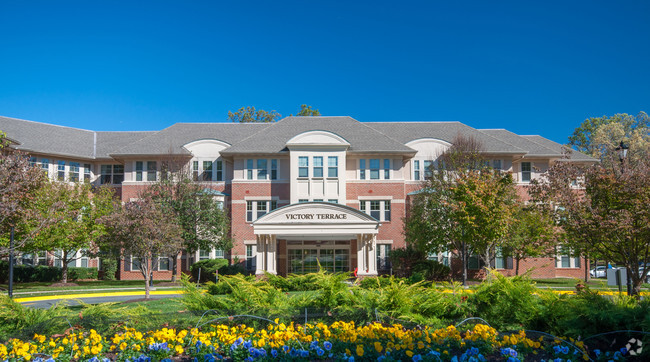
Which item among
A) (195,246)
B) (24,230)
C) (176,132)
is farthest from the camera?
(176,132)

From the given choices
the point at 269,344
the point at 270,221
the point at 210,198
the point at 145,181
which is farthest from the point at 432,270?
the point at 269,344

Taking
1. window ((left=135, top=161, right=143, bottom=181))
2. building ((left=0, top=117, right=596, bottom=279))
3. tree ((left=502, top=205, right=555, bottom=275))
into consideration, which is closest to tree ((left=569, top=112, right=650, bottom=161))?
building ((left=0, top=117, right=596, bottom=279))

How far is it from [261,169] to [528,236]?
59.8 feet

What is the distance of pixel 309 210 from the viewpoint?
31.4 meters

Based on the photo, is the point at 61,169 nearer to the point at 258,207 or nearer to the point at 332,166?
the point at 258,207

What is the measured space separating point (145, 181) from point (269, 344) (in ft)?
105

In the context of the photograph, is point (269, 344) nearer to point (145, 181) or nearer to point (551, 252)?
point (551, 252)

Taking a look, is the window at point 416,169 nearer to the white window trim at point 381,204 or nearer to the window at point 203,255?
the white window trim at point 381,204

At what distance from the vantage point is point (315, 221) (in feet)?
102

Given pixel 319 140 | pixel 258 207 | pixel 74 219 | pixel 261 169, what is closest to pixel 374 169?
pixel 319 140

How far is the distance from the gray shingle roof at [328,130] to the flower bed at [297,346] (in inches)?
1099

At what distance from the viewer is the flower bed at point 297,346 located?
7551 mm

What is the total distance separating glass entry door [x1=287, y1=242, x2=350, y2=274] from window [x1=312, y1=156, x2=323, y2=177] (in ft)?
16.0

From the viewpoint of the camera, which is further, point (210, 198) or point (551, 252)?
point (210, 198)
